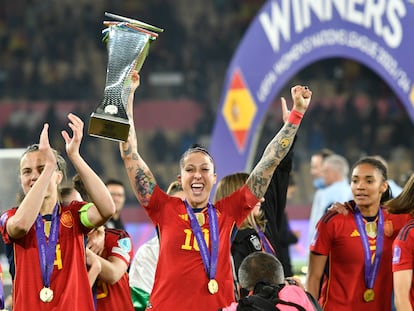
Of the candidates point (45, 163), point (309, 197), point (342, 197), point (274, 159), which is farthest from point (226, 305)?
point (309, 197)

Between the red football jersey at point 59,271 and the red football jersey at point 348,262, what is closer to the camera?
the red football jersey at point 59,271

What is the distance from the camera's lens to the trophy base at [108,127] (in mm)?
4387

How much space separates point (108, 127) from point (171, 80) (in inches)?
661

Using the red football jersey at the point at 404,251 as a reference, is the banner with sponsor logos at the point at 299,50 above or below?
above

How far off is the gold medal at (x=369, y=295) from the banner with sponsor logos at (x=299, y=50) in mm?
2531

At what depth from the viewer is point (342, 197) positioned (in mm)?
8906

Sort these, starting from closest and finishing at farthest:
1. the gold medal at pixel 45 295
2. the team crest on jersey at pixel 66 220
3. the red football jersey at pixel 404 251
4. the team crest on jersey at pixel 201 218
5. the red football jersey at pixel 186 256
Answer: the gold medal at pixel 45 295
the team crest on jersey at pixel 66 220
the red football jersey at pixel 186 256
the team crest on jersey at pixel 201 218
the red football jersey at pixel 404 251

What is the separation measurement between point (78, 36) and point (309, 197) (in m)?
7.59

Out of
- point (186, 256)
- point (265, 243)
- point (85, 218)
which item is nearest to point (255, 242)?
point (265, 243)

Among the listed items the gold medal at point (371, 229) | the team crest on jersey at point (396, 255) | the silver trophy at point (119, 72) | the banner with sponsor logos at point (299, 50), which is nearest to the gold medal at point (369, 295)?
the gold medal at point (371, 229)

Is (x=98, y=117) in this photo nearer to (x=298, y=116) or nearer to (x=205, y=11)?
(x=298, y=116)

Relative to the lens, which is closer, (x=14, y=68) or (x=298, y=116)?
(x=298, y=116)

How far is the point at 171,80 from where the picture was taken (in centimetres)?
2116

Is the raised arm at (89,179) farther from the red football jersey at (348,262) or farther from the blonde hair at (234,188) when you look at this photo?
the red football jersey at (348,262)
